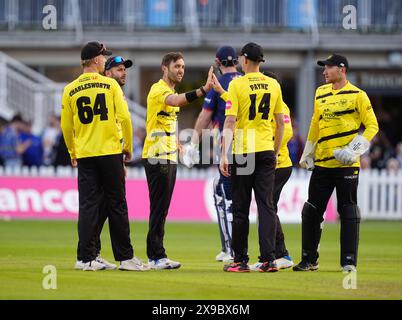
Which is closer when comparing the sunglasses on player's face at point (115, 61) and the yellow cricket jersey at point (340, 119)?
the yellow cricket jersey at point (340, 119)

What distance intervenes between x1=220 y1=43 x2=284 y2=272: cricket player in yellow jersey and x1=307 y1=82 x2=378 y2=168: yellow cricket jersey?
0.64 metres

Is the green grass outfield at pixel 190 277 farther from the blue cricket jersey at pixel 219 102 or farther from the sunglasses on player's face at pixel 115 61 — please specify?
the sunglasses on player's face at pixel 115 61

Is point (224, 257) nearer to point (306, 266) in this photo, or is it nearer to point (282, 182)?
point (282, 182)

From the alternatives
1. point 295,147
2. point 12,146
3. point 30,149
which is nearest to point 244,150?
point 295,147

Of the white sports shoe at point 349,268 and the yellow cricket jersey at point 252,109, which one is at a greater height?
the yellow cricket jersey at point 252,109

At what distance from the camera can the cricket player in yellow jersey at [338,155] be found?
12688 mm

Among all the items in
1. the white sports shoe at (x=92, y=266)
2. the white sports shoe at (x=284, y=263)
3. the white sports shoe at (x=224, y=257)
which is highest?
the white sports shoe at (x=92, y=266)

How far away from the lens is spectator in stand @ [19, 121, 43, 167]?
85.7ft

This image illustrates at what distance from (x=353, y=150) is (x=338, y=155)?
0.19m

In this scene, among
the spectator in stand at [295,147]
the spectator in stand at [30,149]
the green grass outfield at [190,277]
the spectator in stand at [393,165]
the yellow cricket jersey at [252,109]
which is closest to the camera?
the green grass outfield at [190,277]

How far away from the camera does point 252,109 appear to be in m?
12.5

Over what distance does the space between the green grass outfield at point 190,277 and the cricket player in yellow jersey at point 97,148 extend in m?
0.41

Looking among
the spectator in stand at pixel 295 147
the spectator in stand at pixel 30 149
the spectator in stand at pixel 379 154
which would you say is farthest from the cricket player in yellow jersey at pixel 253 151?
the spectator in stand at pixel 379 154
